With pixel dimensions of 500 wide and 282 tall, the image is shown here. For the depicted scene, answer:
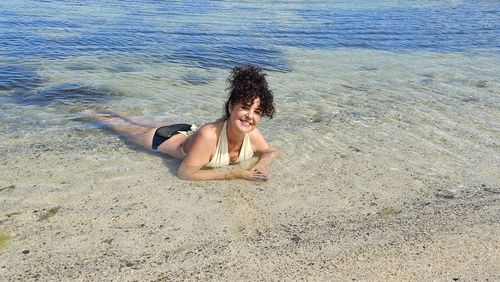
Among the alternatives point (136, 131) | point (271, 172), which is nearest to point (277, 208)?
point (271, 172)

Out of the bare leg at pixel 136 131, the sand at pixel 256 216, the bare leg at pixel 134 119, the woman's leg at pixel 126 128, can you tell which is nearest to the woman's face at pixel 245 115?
the sand at pixel 256 216

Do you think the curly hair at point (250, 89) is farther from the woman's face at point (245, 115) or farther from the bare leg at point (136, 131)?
the bare leg at point (136, 131)

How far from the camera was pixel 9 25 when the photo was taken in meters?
14.0

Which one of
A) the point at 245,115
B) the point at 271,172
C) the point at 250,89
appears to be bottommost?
the point at 271,172

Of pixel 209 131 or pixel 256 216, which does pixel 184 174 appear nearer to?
pixel 209 131

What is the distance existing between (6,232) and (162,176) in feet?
5.17

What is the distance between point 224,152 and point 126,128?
1919 millimetres

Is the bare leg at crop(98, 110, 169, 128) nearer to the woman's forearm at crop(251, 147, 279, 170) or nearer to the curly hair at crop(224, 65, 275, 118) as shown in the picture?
the woman's forearm at crop(251, 147, 279, 170)

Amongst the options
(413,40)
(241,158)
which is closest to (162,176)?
(241,158)

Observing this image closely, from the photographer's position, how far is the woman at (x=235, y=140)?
4.67 m

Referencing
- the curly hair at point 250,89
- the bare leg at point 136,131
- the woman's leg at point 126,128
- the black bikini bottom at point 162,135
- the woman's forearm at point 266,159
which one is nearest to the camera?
the curly hair at point 250,89

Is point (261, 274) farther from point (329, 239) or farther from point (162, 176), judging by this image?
point (162, 176)

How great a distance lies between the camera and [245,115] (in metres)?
4.68

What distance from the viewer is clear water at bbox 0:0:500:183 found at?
621cm
